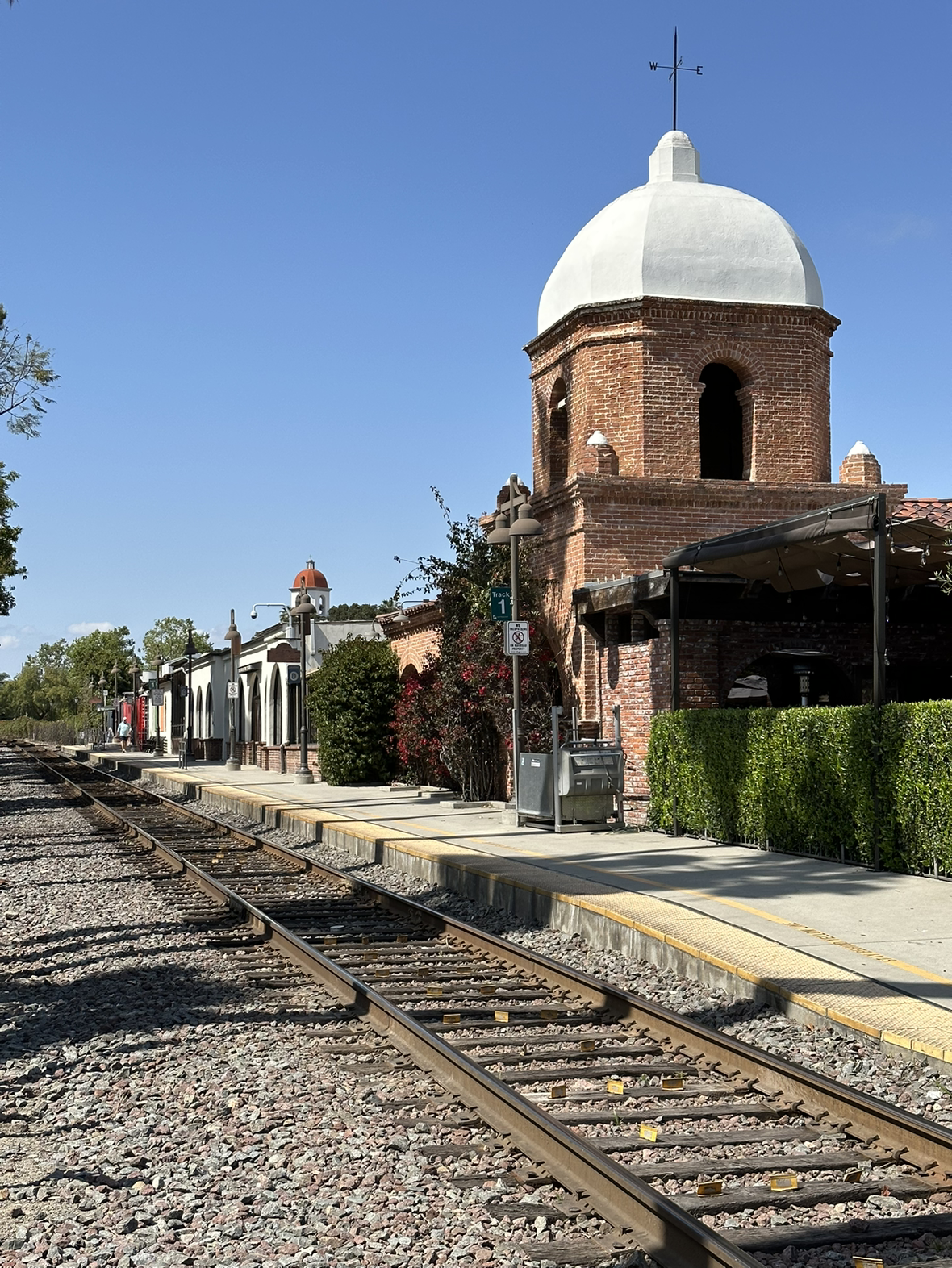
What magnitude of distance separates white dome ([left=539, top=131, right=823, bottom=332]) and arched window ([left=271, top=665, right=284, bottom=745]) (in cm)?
2513

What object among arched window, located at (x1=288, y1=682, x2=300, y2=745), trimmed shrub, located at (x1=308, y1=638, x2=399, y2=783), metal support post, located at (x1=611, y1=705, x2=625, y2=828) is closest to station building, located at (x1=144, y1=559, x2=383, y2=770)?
arched window, located at (x1=288, y1=682, x2=300, y2=745)

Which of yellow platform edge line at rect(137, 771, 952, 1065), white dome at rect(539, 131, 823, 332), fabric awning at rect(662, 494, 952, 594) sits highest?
white dome at rect(539, 131, 823, 332)

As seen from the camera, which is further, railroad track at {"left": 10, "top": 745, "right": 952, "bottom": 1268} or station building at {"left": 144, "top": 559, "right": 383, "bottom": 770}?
station building at {"left": 144, "top": 559, "right": 383, "bottom": 770}

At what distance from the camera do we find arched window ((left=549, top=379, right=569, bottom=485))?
2352 centimetres

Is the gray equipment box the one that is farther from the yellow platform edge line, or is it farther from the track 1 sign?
the yellow platform edge line

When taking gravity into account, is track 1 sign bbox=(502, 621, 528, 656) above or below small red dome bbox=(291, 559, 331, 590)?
below

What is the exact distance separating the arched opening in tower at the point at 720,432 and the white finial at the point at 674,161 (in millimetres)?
3695

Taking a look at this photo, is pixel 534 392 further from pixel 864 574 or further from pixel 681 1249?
pixel 681 1249

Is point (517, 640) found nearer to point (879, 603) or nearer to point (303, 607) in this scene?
point (879, 603)

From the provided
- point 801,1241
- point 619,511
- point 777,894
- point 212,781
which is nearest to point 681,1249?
point 801,1241

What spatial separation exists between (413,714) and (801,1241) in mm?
20191

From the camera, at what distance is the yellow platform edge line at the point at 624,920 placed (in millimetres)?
6758

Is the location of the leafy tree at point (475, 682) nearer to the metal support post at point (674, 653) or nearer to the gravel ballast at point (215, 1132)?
the metal support post at point (674, 653)

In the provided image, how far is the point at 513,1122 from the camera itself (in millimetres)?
5766
